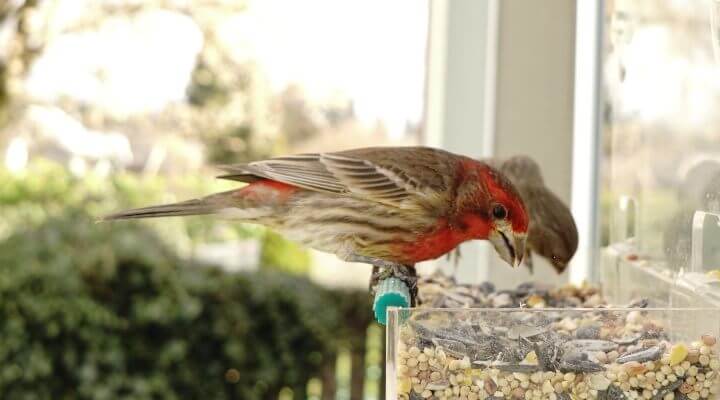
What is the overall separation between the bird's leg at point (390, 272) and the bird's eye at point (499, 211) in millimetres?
195

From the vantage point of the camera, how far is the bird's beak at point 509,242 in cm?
190

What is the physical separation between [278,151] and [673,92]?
9.49 m

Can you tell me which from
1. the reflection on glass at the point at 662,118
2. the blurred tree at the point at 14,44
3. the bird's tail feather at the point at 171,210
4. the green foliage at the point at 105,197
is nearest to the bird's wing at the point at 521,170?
the reflection on glass at the point at 662,118

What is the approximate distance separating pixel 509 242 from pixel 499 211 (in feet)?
0.21

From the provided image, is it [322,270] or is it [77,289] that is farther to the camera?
[322,270]

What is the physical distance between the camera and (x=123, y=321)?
5.26 metres

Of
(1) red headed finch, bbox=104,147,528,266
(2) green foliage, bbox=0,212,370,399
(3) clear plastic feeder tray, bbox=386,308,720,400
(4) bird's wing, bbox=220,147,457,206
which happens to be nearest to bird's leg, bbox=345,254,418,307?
(1) red headed finch, bbox=104,147,528,266

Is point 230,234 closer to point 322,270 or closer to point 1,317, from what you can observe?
point 322,270

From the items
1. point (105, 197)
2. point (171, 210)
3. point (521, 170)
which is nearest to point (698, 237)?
point (171, 210)

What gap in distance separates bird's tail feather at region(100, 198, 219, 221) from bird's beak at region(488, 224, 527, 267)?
2.04 ft

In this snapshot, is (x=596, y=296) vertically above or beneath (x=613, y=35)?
beneath

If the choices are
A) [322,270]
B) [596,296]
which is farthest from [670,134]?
[322,270]

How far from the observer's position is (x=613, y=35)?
2.67 m

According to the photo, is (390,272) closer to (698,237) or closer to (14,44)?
(698,237)
